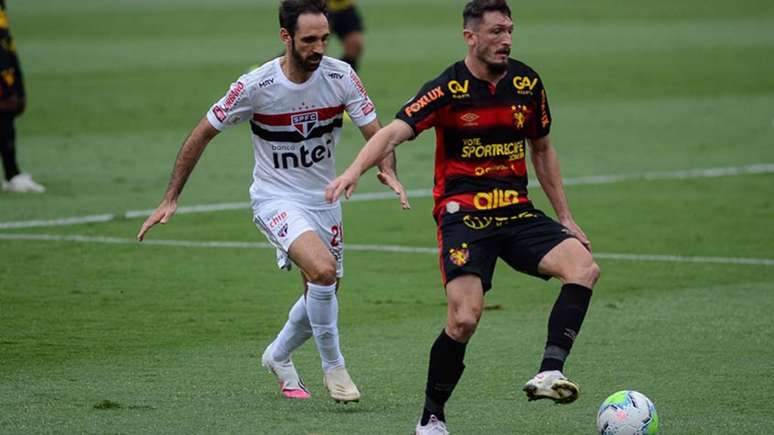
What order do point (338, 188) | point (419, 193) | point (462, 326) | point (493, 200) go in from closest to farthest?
point (338, 188), point (462, 326), point (493, 200), point (419, 193)

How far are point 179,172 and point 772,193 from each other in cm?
991

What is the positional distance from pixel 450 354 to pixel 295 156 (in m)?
1.75

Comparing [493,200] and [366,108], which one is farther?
[366,108]

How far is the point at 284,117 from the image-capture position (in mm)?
8695

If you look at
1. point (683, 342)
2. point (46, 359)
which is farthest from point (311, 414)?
point (683, 342)

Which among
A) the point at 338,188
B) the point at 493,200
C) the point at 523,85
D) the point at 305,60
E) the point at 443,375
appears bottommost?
the point at 443,375

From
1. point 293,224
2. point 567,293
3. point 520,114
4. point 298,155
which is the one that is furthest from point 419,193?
point 567,293

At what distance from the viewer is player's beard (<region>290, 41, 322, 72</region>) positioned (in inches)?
336

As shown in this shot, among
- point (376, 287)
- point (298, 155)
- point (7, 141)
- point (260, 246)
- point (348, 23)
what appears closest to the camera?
point (298, 155)

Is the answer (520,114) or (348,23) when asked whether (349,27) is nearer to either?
(348,23)

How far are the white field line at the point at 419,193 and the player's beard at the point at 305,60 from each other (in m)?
7.01

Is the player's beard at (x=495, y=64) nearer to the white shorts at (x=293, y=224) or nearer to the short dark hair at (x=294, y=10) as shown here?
the short dark hair at (x=294, y=10)

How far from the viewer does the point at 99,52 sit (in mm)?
34156

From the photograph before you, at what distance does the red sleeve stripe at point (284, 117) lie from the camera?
869 cm
